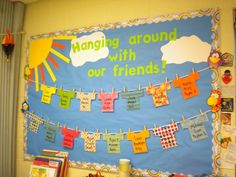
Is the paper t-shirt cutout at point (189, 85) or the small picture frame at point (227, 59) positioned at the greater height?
the small picture frame at point (227, 59)

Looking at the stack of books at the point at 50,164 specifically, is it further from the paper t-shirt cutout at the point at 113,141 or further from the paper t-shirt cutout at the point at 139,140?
the paper t-shirt cutout at the point at 139,140

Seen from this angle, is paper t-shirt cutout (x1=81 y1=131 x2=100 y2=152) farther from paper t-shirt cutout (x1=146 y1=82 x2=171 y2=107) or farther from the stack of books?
paper t-shirt cutout (x1=146 y1=82 x2=171 y2=107)

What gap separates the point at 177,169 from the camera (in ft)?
5.99

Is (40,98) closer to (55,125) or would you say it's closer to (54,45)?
(55,125)

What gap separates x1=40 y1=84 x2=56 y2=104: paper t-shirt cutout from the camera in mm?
2441

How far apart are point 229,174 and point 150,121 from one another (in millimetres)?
660

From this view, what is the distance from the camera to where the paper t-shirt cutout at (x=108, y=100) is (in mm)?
2115

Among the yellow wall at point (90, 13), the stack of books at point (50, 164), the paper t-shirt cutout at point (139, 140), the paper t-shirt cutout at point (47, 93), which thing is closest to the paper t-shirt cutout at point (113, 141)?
the paper t-shirt cutout at point (139, 140)

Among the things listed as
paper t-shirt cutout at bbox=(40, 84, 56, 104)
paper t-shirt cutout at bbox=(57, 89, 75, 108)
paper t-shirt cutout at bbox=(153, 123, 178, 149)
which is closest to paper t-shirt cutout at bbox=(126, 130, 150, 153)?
paper t-shirt cutout at bbox=(153, 123, 178, 149)

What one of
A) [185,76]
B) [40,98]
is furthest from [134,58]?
[40,98]

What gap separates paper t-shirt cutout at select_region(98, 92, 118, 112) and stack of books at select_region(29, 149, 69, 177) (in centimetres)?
61

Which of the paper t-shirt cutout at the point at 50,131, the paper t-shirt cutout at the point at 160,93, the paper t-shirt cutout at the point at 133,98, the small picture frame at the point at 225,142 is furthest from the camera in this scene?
the paper t-shirt cutout at the point at 50,131

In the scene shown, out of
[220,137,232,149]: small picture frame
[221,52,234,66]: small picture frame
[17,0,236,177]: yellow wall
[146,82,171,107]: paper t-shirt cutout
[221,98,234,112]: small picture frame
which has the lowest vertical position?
[220,137,232,149]: small picture frame

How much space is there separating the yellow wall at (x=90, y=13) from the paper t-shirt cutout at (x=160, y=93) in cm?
49
